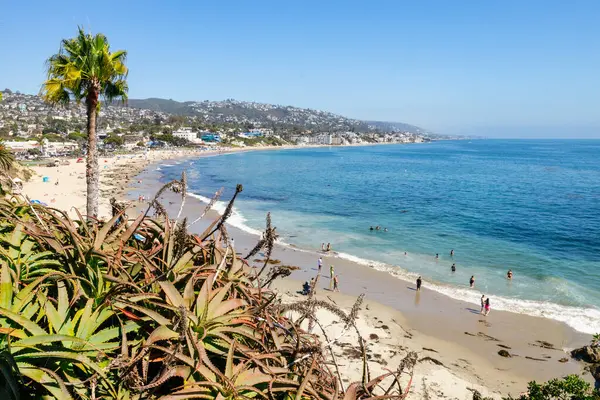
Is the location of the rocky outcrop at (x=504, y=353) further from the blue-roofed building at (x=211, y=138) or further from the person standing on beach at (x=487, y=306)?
the blue-roofed building at (x=211, y=138)

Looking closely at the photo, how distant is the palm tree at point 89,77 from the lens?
370 inches

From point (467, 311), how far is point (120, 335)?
58.7 feet

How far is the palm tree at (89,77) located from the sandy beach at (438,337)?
6324 millimetres

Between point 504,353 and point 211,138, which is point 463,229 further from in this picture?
point 211,138

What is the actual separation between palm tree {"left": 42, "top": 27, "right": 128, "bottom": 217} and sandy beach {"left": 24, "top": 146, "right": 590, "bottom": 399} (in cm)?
632

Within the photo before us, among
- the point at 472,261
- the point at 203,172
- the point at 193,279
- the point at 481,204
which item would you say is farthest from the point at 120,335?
the point at 203,172

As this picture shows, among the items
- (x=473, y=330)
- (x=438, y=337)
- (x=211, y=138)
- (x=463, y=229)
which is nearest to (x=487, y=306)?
(x=473, y=330)

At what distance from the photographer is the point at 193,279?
2584 mm

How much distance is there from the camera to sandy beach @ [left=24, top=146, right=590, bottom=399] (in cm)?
1172

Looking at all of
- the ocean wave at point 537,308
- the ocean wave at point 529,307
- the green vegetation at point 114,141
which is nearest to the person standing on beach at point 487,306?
the ocean wave at point 529,307

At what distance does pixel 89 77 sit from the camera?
9.78m

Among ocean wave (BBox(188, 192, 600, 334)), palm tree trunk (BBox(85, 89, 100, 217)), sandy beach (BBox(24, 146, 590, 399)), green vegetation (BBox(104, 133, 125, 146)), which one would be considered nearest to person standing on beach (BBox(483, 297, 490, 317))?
sandy beach (BBox(24, 146, 590, 399))

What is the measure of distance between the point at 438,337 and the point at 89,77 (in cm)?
1422

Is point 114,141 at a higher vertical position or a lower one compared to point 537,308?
higher
